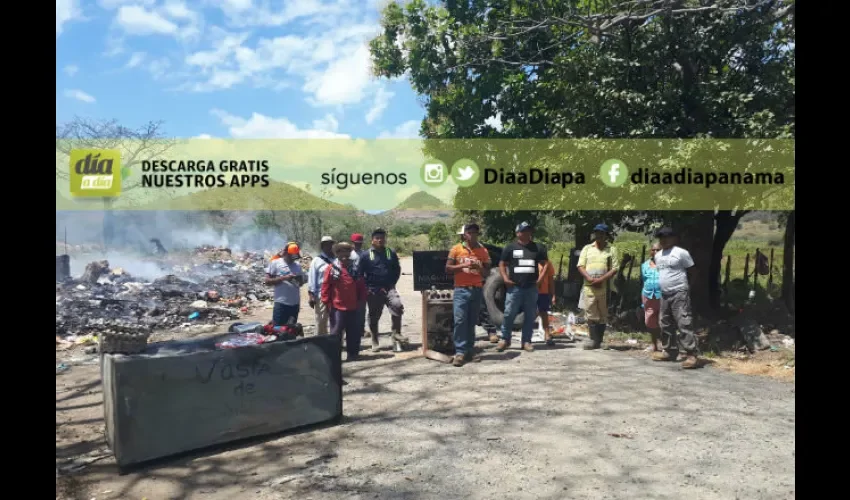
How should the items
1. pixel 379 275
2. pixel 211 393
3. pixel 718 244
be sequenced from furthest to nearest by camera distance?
pixel 718 244, pixel 379 275, pixel 211 393

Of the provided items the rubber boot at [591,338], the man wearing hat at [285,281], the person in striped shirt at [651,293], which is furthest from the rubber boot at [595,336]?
the man wearing hat at [285,281]

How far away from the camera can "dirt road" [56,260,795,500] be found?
12.6 feet

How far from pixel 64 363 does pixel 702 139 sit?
934 cm

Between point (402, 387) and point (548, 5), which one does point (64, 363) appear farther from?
point (548, 5)

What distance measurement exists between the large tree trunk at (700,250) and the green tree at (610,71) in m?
0.02

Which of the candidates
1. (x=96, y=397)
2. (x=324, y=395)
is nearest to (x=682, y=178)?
(x=324, y=395)

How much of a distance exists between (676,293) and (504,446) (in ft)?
11.4

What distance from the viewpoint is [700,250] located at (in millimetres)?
9617

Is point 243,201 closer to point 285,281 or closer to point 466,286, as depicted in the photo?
point 285,281

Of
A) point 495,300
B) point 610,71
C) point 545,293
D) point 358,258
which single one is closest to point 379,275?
point 358,258

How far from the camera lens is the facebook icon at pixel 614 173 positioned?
768cm

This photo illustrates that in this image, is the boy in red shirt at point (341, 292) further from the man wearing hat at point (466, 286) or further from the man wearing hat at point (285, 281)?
the man wearing hat at point (466, 286)

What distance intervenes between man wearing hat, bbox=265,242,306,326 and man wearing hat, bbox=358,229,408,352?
1.02m

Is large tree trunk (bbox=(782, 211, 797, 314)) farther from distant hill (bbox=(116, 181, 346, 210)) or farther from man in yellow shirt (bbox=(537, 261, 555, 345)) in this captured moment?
distant hill (bbox=(116, 181, 346, 210))
